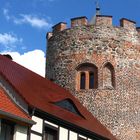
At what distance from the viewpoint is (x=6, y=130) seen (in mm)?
15461

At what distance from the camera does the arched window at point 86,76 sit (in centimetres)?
2548

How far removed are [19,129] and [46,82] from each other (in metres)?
6.31

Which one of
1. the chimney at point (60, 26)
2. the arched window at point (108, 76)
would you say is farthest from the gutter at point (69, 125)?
the chimney at point (60, 26)

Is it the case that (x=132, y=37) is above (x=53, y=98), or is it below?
above

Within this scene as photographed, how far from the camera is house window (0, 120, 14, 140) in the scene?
601 inches

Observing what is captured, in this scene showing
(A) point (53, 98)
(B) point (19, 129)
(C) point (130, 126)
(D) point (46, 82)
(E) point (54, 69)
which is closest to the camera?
(B) point (19, 129)

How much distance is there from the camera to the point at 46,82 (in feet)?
71.9

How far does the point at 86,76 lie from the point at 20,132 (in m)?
10.4

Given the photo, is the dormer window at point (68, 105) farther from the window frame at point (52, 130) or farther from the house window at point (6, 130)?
the house window at point (6, 130)

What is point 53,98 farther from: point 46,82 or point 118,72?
point 118,72

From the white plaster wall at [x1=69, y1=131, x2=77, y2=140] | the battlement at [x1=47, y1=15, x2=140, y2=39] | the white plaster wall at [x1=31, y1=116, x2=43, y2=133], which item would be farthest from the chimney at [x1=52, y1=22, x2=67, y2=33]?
the white plaster wall at [x1=31, y1=116, x2=43, y2=133]

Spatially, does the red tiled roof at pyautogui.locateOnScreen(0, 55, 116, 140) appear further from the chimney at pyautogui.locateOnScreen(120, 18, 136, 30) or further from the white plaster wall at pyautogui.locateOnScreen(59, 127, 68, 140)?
the chimney at pyautogui.locateOnScreen(120, 18, 136, 30)

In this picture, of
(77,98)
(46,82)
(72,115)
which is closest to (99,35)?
(77,98)

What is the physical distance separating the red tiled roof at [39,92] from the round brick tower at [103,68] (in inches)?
83.3
